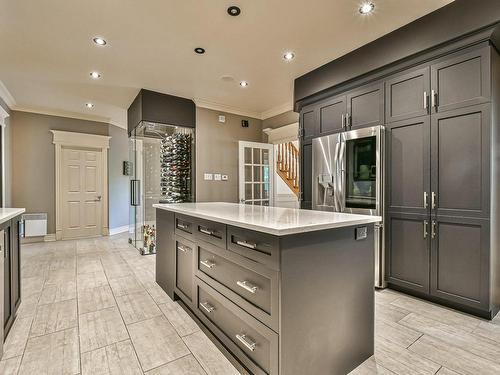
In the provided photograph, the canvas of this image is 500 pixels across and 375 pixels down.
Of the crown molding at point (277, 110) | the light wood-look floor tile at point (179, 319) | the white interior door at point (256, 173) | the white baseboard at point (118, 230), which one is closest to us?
the light wood-look floor tile at point (179, 319)

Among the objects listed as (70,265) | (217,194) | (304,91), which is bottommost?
(70,265)

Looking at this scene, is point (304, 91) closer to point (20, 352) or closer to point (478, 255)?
point (478, 255)

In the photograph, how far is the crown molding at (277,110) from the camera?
4.93m

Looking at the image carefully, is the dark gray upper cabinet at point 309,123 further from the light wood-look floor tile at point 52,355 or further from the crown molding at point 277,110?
the light wood-look floor tile at point 52,355

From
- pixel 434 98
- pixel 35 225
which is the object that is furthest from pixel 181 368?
pixel 35 225

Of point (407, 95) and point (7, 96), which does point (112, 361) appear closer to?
point (407, 95)

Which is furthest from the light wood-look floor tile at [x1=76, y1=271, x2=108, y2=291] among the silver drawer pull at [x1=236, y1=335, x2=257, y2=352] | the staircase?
the staircase

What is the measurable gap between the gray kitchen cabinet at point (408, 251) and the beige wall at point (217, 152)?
120 inches

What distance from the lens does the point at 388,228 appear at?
276 centimetres

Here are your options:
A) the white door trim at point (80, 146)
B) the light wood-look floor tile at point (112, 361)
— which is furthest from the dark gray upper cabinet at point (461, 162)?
the white door trim at point (80, 146)

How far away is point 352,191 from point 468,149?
3.62 ft

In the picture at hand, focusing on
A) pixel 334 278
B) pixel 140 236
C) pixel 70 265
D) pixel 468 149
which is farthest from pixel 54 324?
pixel 468 149

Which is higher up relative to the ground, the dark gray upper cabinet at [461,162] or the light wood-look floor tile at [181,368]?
the dark gray upper cabinet at [461,162]

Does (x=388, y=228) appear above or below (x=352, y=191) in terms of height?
below
